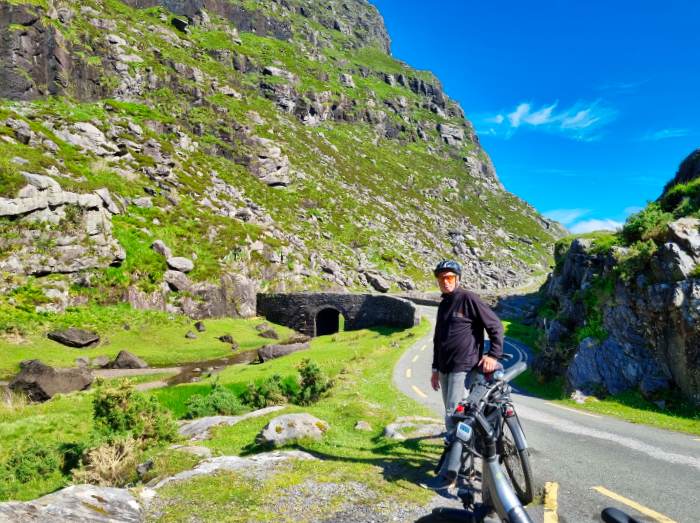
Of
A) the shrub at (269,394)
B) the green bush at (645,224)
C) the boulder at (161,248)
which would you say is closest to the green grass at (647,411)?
the green bush at (645,224)

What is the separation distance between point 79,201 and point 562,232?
194653mm

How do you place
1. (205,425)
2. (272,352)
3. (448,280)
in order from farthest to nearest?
1. (272,352)
2. (205,425)
3. (448,280)

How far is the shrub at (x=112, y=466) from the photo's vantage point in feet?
28.3

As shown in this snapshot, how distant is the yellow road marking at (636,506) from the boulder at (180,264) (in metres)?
45.2

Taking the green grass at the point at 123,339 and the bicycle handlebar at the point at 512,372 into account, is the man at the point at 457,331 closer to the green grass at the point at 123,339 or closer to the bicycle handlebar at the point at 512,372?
the bicycle handlebar at the point at 512,372

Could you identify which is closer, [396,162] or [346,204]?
[346,204]

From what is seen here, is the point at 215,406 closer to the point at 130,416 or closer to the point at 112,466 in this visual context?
the point at 130,416

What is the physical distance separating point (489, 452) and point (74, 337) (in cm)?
3589

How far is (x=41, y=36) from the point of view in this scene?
7356 centimetres

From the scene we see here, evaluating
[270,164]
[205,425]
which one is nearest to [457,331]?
[205,425]

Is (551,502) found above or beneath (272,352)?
above

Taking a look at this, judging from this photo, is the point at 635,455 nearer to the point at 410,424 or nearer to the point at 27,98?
the point at 410,424

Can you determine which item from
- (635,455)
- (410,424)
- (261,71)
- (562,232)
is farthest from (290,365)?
(562,232)

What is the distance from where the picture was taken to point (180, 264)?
4512 cm
